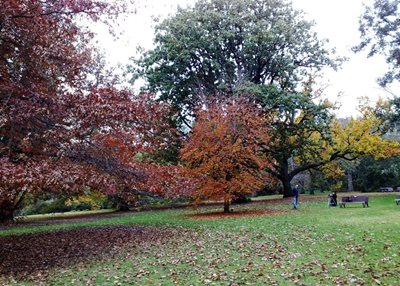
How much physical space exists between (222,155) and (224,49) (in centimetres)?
1115

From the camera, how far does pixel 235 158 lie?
20891 mm

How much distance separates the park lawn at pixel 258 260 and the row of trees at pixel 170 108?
208 cm

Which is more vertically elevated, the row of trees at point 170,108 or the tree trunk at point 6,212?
the row of trees at point 170,108

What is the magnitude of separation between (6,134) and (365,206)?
1827 centimetres

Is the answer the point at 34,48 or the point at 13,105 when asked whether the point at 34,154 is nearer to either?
the point at 13,105

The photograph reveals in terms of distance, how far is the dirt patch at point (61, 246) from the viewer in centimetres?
1071

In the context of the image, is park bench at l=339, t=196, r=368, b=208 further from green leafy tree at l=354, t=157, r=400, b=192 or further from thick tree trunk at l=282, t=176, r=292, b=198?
green leafy tree at l=354, t=157, r=400, b=192


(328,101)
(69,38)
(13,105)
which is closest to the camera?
(13,105)

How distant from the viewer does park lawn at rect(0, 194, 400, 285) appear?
7680mm

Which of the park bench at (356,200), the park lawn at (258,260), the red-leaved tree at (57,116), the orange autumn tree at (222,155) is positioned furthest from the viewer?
the park bench at (356,200)

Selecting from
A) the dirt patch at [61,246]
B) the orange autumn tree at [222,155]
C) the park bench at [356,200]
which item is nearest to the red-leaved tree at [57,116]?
the dirt patch at [61,246]

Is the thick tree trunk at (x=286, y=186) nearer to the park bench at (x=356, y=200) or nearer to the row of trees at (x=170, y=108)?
the row of trees at (x=170, y=108)

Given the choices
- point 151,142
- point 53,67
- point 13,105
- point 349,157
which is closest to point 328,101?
point 349,157

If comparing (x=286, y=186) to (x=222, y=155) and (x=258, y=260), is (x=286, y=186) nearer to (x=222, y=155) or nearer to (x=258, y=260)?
(x=222, y=155)
